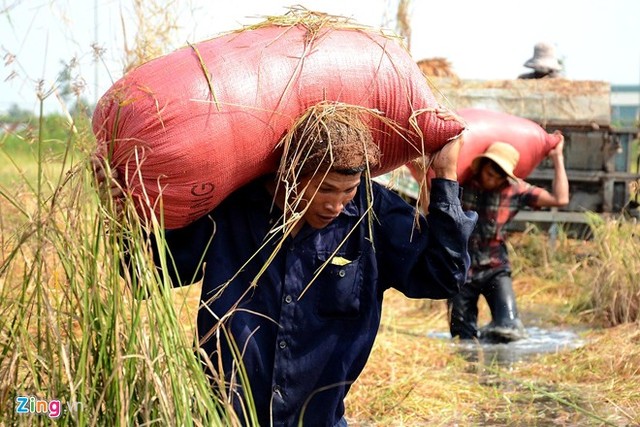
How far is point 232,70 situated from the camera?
3045 mm

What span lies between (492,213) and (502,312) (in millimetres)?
731

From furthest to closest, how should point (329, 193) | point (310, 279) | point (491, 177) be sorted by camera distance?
point (491, 177), point (310, 279), point (329, 193)

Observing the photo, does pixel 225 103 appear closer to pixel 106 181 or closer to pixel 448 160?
pixel 106 181

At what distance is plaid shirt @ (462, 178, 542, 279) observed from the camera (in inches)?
292

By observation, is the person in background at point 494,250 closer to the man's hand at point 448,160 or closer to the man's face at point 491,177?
the man's face at point 491,177

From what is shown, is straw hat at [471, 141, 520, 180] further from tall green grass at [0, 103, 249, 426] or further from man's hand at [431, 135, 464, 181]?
tall green grass at [0, 103, 249, 426]

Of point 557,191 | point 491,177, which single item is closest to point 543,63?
point 557,191

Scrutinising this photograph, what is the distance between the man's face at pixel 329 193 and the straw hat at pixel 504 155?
3.96 meters

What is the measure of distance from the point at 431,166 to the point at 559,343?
14.5ft

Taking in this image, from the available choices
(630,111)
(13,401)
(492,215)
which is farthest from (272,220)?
(630,111)

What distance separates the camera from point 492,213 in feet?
24.4

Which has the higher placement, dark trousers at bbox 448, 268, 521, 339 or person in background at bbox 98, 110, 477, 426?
person in background at bbox 98, 110, 477, 426

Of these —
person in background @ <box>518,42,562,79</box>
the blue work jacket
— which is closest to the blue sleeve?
the blue work jacket

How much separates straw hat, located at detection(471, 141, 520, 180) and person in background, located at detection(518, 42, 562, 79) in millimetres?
3576
